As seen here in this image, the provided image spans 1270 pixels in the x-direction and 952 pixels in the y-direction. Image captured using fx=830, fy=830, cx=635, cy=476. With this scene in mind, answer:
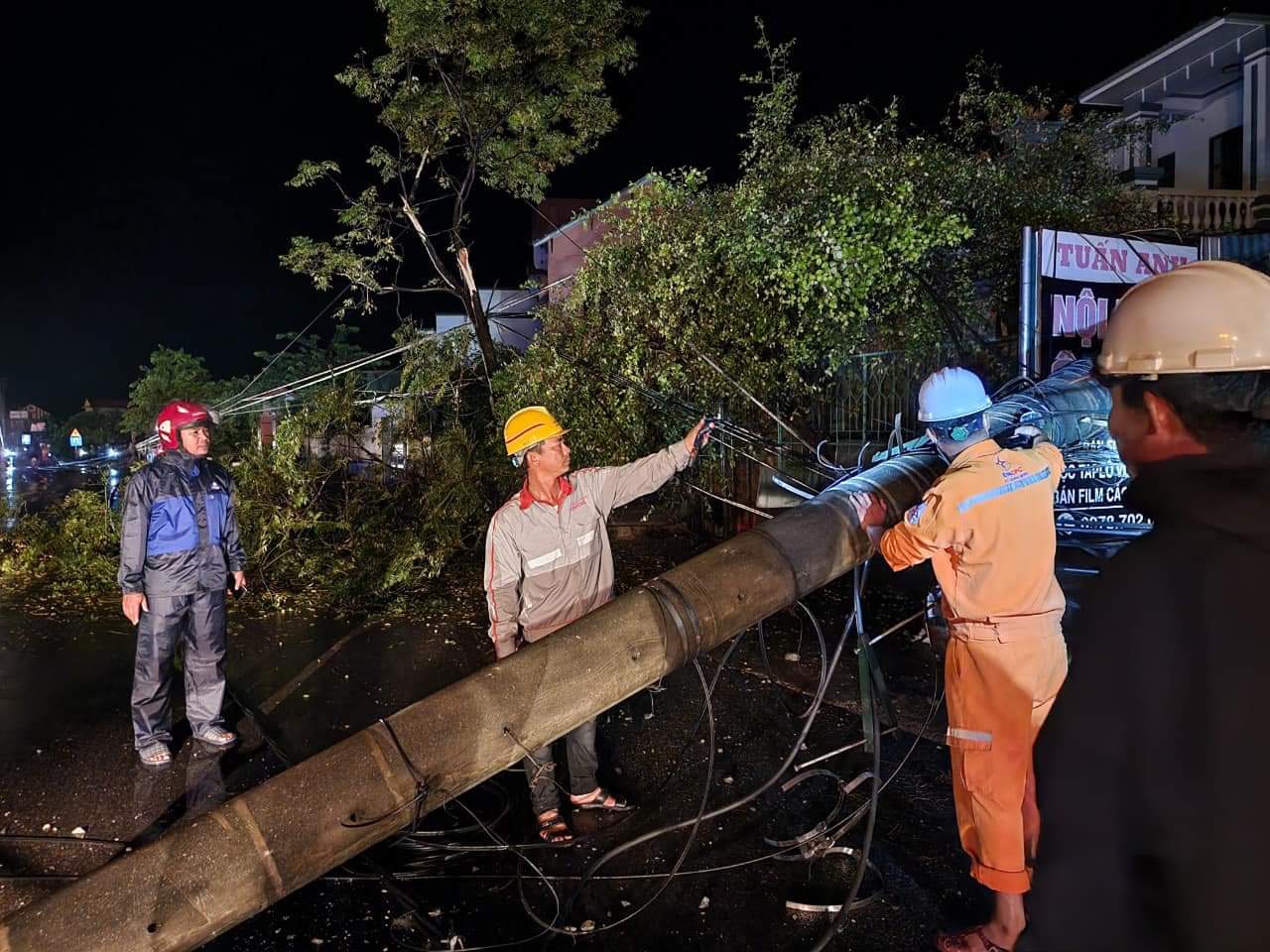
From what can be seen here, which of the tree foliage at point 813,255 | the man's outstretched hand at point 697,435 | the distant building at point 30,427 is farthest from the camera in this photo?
the distant building at point 30,427

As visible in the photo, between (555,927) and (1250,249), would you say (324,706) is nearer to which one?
(555,927)

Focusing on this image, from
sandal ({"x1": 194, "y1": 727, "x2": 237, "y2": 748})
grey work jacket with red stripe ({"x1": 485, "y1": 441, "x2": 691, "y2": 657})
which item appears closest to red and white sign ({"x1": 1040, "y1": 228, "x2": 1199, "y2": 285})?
grey work jacket with red stripe ({"x1": 485, "y1": 441, "x2": 691, "y2": 657})

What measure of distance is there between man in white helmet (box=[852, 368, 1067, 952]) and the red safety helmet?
432 cm

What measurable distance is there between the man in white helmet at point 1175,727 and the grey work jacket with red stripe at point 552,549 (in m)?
2.80

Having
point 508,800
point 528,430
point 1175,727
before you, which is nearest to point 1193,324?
point 1175,727

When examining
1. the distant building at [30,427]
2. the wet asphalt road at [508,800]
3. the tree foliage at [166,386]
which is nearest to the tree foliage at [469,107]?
the wet asphalt road at [508,800]

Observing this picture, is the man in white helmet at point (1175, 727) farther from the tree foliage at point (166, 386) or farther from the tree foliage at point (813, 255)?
the tree foliage at point (166, 386)

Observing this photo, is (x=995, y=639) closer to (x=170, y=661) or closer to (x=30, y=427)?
(x=170, y=661)

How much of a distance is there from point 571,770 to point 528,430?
176cm

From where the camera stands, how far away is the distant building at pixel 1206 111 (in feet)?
50.8

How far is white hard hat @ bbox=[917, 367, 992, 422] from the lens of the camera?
10.1 ft

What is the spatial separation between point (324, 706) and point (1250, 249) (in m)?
9.63

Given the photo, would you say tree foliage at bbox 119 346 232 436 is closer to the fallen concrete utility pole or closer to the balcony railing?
the balcony railing

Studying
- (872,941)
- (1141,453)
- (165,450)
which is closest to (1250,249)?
(872,941)
